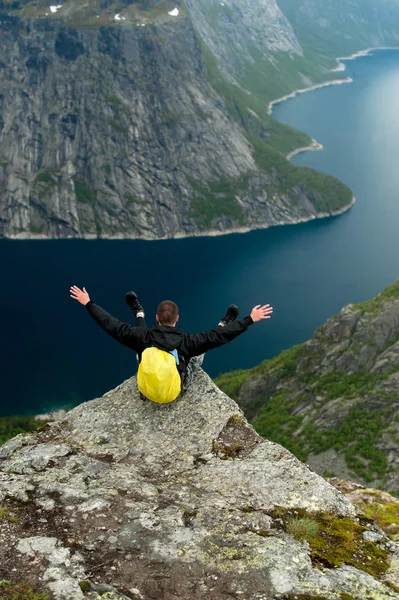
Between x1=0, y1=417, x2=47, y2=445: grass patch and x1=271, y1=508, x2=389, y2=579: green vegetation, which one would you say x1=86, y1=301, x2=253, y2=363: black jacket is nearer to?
x1=271, y1=508, x2=389, y2=579: green vegetation

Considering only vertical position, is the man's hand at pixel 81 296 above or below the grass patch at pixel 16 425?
above

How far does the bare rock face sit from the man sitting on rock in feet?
3.05

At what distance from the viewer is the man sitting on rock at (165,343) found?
43.1 feet

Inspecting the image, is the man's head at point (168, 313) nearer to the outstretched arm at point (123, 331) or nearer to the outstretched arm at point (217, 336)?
the outstretched arm at point (217, 336)

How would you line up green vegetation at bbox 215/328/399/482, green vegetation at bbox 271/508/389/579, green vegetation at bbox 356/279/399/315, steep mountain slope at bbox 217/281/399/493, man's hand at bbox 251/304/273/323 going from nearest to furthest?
green vegetation at bbox 271/508/389/579 < man's hand at bbox 251/304/273/323 < steep mountain slope at bbox 217/281/399/493 < green vegetation at bbox 215/328/399/482 < green vegetation at bbox 356/279/399/315

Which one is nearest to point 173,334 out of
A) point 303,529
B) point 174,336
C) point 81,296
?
point 174,336

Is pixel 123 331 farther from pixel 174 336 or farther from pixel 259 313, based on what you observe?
pixel 259 313

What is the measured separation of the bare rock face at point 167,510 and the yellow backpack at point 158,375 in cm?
77

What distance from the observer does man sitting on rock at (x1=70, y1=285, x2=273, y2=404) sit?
13.1 metres

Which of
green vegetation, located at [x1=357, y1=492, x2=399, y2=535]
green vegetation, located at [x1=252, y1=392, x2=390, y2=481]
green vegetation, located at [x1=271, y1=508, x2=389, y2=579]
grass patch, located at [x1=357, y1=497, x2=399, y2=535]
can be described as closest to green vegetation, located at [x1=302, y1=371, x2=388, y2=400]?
green vegetation, located at [x1=252, y1=392, x2=390, y2=481]

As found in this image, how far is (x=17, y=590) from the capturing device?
7945 mm

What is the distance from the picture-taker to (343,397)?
86.4 m

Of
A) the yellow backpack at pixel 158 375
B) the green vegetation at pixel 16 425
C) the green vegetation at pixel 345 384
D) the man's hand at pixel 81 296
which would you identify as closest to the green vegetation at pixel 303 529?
the yellow backpack at pixel 158 375

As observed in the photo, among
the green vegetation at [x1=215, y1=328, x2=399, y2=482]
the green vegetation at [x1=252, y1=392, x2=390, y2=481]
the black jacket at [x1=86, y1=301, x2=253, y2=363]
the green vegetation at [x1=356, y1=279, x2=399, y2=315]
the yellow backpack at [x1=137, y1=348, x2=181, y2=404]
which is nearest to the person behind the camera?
the yellow backpack at [x1=137, y1=348, x2=181, y2=404]
